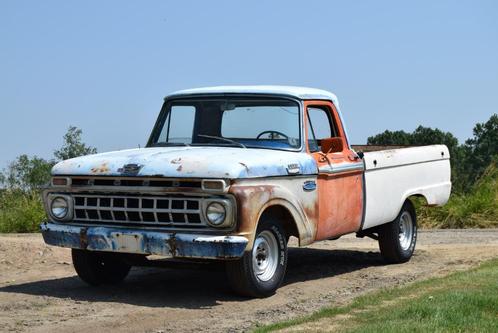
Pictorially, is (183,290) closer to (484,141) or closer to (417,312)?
(417,312)

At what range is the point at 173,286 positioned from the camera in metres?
9.58

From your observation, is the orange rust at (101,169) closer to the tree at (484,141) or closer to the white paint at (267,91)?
the white paint at (267,91)

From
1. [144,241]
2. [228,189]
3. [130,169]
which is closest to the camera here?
[228,189]

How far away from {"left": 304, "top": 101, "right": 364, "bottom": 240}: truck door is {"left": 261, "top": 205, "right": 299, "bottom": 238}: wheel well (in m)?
0.35

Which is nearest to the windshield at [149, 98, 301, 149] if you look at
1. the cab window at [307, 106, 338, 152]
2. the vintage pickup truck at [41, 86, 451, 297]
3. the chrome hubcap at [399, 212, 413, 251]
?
the vintage pickup truck at [41, 86, 451, 297]

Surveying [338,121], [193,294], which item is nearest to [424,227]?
[338,121]

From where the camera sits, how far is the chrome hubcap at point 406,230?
38.0 feet

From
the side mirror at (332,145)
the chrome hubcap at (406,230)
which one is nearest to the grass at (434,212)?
the chrome hubcap at (406,230)

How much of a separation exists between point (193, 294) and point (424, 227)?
8804 mm

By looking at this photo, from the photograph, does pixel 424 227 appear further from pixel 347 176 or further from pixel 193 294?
pixel 193 294

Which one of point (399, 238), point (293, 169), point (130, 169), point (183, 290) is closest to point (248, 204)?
point (293, 169)

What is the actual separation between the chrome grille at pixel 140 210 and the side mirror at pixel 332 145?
74.7 inches

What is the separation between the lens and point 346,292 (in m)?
9.23

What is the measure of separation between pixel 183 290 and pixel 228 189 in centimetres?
165
